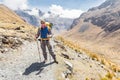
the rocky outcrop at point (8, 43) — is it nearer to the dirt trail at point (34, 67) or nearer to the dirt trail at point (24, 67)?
the dirt trail at point (34, 67)

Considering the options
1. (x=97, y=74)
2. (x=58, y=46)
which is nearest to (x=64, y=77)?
(x=97, y=74)

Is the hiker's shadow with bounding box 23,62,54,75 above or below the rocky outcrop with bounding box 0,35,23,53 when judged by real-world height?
below

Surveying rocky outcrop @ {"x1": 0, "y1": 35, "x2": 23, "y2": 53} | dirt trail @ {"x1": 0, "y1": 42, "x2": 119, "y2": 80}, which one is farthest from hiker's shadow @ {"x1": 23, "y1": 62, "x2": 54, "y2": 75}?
rocky outcrop @ {"x1": 0, "y1": 35, "x2": 23, "y2": 53}

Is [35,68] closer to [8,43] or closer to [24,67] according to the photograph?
[24,67]

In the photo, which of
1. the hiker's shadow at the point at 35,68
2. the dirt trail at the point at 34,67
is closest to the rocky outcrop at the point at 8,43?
the dirt trail at the point at 34,67

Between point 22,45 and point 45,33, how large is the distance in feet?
15.3

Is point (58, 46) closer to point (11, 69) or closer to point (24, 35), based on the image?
point (24, 35)

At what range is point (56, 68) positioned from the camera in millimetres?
21016

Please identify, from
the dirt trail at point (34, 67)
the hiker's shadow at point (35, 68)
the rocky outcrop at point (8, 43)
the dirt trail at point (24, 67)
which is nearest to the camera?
the dirt trail at point (24, 67)

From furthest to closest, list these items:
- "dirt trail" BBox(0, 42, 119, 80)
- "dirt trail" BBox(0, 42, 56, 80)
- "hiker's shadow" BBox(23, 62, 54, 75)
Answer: "hiker's shadow" BBox(23, 62, 54, 75)
"dirt trail" BBox(0, 42, 119, 80)
"dirt trail" BBox(0, 42, 56, 80)

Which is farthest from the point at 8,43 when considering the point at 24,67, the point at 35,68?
the point at 35,68

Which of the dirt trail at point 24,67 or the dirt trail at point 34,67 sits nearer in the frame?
the dirt trail at point 24,67

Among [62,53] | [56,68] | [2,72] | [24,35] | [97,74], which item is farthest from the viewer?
[24,35]

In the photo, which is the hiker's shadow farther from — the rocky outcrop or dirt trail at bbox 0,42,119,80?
the rocky outcrop
